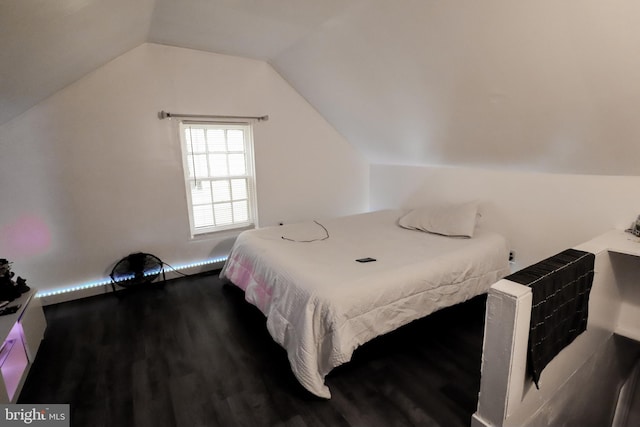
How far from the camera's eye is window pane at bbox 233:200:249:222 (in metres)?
3.82

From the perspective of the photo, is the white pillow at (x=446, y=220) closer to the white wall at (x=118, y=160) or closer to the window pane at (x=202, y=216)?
the white wall at (x=118, y=160)

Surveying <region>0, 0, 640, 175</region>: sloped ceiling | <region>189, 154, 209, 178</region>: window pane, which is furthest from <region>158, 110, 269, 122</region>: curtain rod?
<region>0, 0, 640, 175</region>: sloped ceiling

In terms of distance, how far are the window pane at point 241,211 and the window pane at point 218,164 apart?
0.39 m

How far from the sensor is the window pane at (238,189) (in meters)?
3.75

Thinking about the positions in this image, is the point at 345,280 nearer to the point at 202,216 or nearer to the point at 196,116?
the point at 202,216

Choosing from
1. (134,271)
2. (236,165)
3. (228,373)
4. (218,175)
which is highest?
(236,165)

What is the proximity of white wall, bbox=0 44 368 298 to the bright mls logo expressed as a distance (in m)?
1.57

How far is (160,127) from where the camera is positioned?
10.4ft

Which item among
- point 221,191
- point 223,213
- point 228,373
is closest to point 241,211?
point 223,213

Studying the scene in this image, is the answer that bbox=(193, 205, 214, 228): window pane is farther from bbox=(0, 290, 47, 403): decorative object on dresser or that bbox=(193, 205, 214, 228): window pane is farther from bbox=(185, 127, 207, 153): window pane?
bbox=(0, 290, 47, 403): decorative object on dresser

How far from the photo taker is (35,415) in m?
1.69

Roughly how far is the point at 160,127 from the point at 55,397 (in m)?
2.35

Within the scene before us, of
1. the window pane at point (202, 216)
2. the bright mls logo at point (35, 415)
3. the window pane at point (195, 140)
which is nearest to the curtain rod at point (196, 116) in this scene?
the window pane at point (195, 140)

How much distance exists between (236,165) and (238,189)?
28 centimetres
